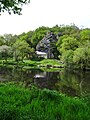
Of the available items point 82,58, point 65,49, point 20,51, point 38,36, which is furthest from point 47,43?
point 82,58

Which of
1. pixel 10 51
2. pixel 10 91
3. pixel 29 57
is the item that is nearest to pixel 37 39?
pixel 29 57

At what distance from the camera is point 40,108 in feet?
23.7

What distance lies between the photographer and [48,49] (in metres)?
112

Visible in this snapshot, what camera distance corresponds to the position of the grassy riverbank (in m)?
5.91

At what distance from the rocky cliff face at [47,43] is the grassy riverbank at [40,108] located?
100598 millimetres

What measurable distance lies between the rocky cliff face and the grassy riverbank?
10060 centimetres

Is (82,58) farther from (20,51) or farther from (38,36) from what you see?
(38,36)

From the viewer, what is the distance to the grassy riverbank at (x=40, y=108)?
5.91 m

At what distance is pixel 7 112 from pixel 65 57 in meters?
72.0

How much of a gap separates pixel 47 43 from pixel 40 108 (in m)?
107

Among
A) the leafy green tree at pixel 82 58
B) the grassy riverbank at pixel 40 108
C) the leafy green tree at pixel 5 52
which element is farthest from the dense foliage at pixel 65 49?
the grassy riverbank at pixel 40 108

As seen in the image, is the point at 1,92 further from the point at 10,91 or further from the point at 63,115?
the point at 63,115

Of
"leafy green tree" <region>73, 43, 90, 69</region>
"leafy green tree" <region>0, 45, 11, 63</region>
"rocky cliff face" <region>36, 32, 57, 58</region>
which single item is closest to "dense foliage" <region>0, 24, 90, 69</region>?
"leafy green tree" <region>73, 43, 90, 69</region>

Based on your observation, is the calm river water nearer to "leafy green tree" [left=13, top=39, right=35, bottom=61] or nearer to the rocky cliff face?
"leafy green tree" [left=13, top=39, right=35, bottom=61]
